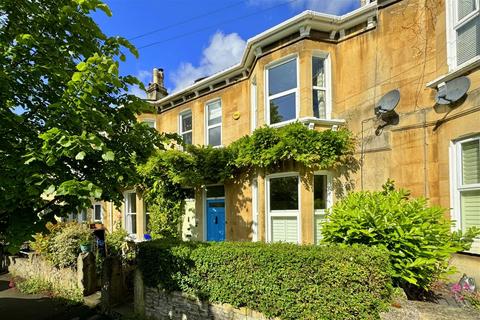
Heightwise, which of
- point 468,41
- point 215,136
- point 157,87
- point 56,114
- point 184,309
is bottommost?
point 184,309

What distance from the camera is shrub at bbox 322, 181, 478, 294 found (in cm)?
496

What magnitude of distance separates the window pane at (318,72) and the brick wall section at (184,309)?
6.11m

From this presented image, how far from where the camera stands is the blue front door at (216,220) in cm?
1136

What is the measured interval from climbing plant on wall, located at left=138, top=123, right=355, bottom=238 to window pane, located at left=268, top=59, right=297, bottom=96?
4.72ft

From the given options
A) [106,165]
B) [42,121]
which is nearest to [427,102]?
[106,165]

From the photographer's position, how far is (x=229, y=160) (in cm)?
1020

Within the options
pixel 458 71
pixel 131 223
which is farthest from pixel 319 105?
pixel 131 223

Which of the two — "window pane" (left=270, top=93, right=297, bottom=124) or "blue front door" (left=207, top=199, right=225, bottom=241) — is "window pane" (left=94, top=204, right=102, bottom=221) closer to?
"blue front door" (left=207, top=199, right=225, bottom=241)

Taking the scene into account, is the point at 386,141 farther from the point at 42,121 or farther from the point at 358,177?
the point at 42,121

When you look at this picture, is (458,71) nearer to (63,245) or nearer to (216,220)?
(216,220)

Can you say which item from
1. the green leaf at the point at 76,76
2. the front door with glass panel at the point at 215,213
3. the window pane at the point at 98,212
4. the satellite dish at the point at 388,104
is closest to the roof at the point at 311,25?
the satellite dish at the point at 388,104

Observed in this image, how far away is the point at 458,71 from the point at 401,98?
5.04 ft

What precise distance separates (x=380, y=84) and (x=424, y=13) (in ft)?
5.61

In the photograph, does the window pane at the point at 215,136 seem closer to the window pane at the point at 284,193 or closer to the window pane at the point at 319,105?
the window pane at the point at 284,193
